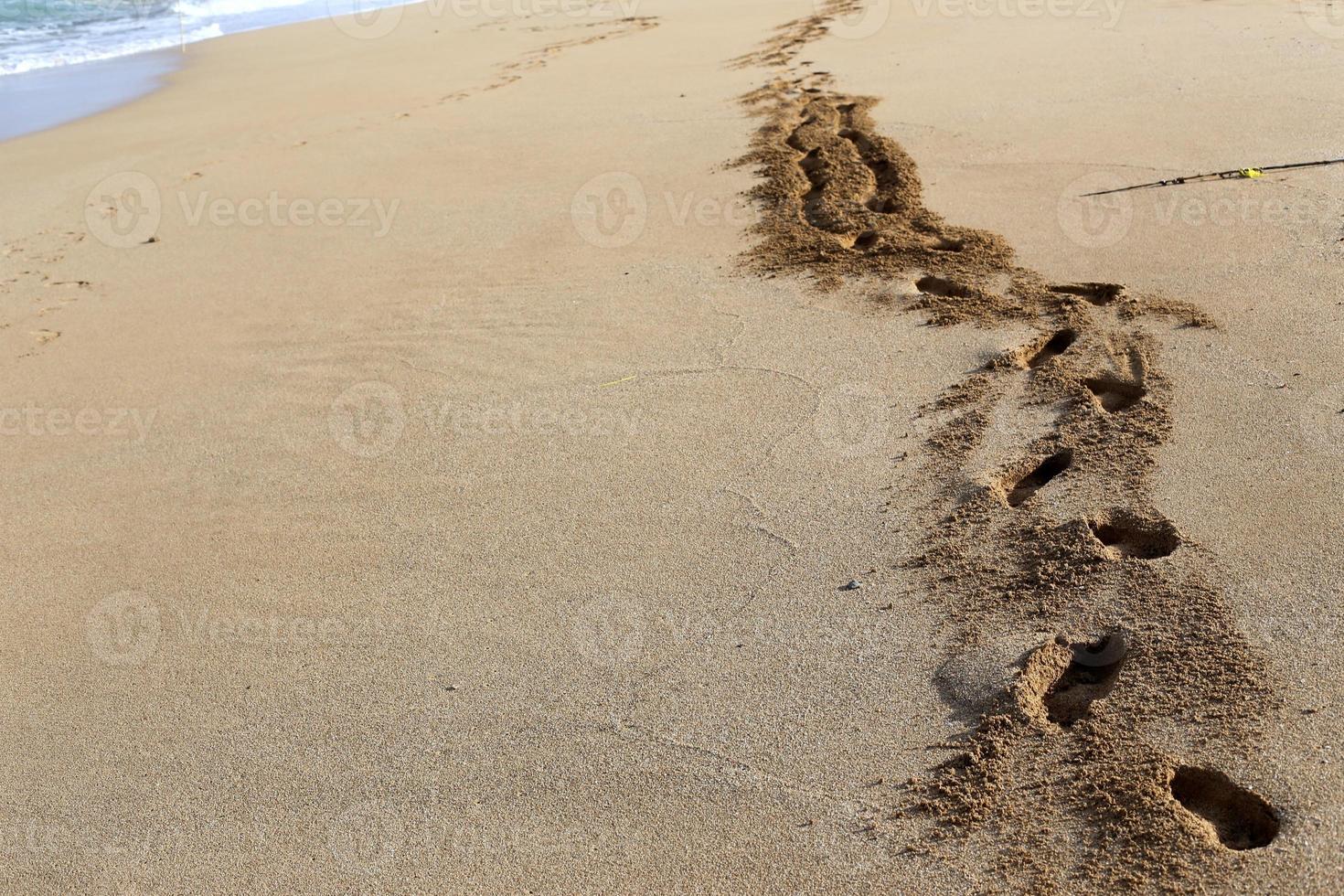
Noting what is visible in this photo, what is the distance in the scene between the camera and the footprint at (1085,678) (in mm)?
2199

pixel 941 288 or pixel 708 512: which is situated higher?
pixel 941 288

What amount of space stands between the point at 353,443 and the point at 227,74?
685 centimetres

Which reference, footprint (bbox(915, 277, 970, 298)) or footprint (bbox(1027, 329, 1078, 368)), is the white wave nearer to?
footprint (bbox(915, 277, 970, 298))

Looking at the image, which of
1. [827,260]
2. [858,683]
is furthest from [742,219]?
[858,683]

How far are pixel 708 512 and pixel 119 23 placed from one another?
12.4 metres

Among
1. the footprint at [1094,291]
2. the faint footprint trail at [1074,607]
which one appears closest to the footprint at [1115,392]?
the faint footprint trail at [1074,607]

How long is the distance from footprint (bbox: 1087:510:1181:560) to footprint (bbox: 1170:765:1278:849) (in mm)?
663

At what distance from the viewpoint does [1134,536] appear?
8.59 feet

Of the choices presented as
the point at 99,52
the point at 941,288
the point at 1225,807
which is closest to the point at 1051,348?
the point at 941,288

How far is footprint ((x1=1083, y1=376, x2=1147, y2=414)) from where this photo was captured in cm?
314

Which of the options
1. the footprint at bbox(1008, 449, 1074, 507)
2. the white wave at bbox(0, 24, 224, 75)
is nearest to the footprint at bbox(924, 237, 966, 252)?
the footprint at bbox(1008, 449, 1074, 507)

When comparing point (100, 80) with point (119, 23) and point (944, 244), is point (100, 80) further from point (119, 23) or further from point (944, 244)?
point (944, 244)

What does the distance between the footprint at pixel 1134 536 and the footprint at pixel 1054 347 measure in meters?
0.88

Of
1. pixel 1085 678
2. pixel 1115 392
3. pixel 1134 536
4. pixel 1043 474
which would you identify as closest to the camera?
pixel 1085 678
